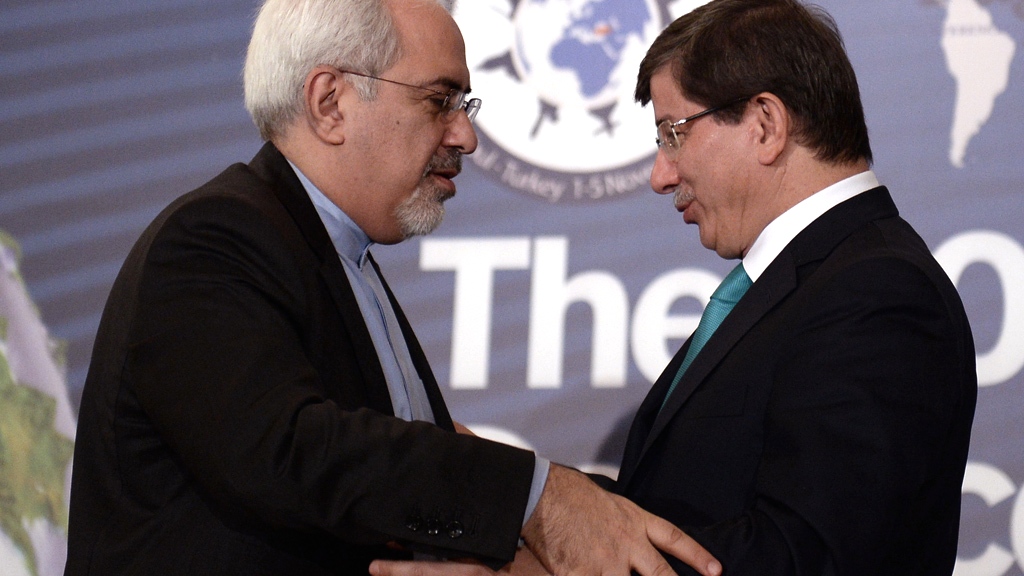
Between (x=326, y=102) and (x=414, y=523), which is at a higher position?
(x=326, y=102)

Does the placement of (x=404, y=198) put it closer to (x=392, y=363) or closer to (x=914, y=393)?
→ (x=392, y=363)

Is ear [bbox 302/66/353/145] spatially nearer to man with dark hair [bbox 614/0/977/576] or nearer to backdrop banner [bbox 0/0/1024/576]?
man with dark hair [bbox 614/0/977/576]

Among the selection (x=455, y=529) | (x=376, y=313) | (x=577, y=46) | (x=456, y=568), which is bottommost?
(x=456, y=568)

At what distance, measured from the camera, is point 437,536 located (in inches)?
55.9

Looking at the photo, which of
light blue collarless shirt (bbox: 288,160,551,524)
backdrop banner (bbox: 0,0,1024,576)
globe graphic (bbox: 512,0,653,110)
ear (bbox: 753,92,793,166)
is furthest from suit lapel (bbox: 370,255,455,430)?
globe graphic (bbox: 512,0,653,110)

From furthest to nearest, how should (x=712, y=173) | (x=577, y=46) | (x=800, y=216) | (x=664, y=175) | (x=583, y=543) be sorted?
(x=577, y=46) < (x=664, y=175) < (x=712, y=173) < (x=800, y=216) < (x=583, y=543)

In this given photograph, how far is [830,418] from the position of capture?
58.9 inches

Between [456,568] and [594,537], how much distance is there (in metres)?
0.21

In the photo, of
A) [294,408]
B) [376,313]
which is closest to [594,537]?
[294,408]

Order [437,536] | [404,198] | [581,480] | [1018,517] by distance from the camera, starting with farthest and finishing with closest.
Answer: [1018,517]
[404,198]
[581,480]
[437,536]

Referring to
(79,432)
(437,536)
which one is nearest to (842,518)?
(437,536)

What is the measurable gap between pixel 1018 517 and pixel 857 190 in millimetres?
1757

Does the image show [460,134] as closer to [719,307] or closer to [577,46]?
[719,307]

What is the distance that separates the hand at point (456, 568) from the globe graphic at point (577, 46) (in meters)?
1.94
